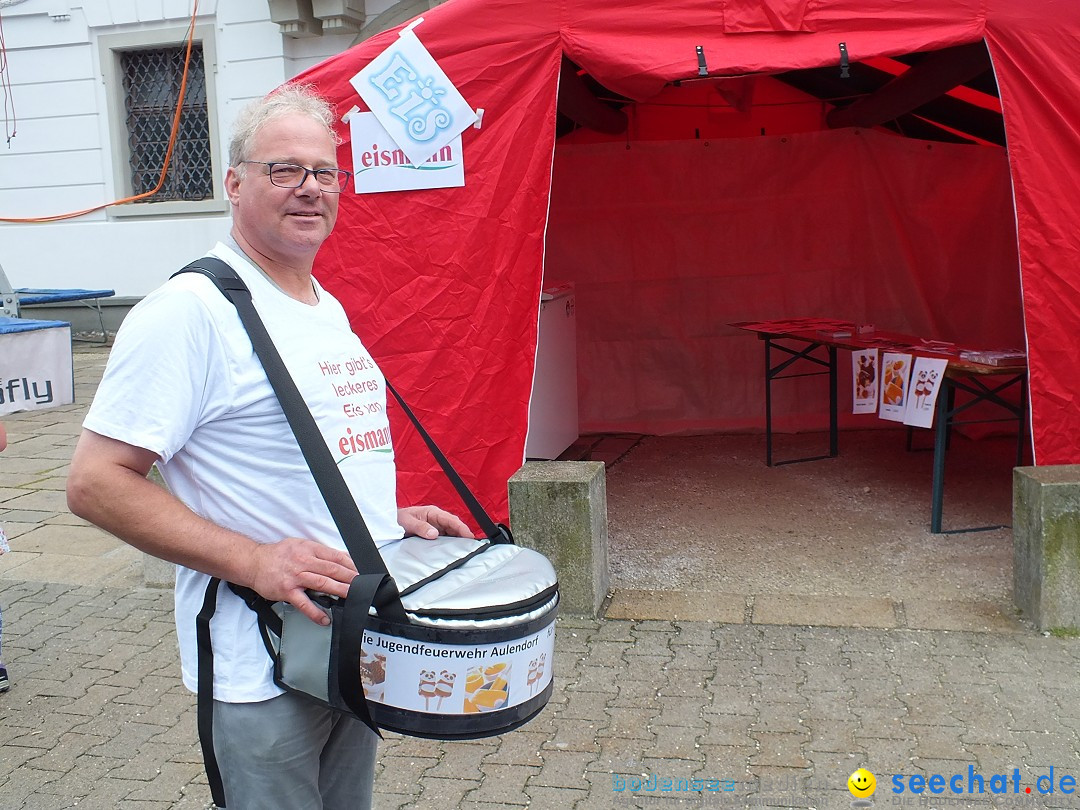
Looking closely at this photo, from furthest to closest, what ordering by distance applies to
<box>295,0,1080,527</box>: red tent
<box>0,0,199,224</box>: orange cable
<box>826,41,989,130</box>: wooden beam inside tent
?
<box>0,0,199,224</box>: orange cable, <box>826,41,989,130</box>: wooden beam inside tent, <box>295,0,1080,527</box>: red tent

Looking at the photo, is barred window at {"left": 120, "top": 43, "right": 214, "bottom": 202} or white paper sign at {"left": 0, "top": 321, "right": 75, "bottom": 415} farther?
barred window at {"left": 120, "top": 43, "right": 214, "bottom": 202}

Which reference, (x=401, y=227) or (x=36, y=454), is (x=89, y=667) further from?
(x=36, y=454)

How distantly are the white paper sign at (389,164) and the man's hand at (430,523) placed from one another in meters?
3.12

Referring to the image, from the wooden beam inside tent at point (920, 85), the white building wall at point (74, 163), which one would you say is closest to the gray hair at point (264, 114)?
the wooden beam inside tent at point (920, 85)

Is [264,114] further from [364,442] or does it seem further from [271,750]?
[271,750]

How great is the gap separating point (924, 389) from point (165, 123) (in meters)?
9.71

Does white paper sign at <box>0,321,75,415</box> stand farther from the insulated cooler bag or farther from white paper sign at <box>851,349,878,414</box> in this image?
white paper sign at <box>851,349,878,414</box>

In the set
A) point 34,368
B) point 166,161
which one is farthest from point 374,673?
point 166,161

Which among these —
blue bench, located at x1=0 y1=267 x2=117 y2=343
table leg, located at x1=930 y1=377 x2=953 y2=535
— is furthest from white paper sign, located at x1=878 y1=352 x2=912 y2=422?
blue bench, located at x1=0 y1=267 x2=117 y2=343

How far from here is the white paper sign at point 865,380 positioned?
A: 239 inches

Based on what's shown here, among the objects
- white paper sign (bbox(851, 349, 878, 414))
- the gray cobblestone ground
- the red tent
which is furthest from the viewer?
white paper sign (bbox(851, 349, 878, 414))

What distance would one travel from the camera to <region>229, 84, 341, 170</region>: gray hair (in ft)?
5.75

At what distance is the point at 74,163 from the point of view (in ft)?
40.1

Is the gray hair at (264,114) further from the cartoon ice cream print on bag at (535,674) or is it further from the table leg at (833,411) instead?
the table leg at (833,411)
